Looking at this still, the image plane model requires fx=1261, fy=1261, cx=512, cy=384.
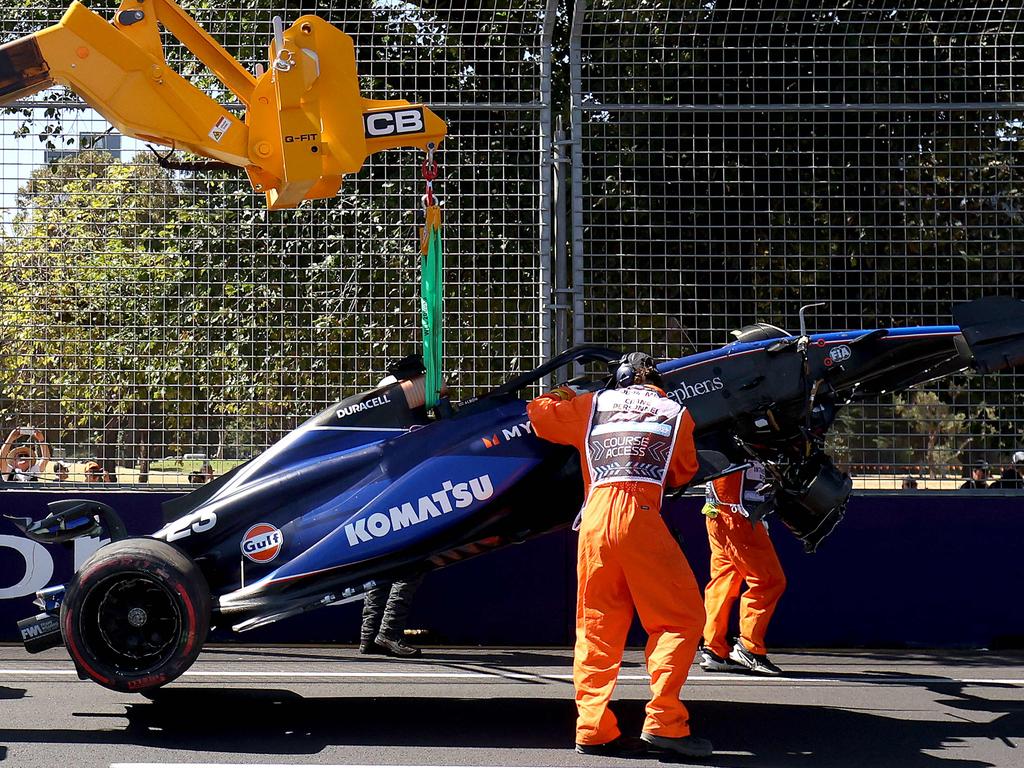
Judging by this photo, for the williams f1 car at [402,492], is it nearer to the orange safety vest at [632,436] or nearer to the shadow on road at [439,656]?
the orange safety vest at [632,436]

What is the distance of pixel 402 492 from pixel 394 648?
2.06 metres

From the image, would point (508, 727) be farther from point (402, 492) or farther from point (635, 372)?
point (635, 372)

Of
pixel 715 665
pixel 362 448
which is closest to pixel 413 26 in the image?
pixel 362 448

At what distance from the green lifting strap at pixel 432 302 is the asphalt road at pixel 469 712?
5.60ft

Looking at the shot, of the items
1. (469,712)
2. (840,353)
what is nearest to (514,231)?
(840,353)

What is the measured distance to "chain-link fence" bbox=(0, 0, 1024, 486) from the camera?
8594 mm

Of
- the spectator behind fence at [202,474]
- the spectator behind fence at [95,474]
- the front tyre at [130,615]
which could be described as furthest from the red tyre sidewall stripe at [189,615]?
the spectator behind fence at [95,474]

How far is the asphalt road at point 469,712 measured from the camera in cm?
566

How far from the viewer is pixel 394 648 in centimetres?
807

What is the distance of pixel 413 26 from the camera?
866 cm

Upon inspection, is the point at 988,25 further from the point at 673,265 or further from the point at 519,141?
the point at 519,141

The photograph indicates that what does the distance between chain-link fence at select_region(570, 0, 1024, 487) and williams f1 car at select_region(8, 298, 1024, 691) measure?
1641 millimetres

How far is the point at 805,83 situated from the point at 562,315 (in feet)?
7.93

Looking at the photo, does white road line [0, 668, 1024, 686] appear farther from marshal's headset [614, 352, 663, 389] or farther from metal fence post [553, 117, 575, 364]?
metal fence post [553, 117, 575, 364]
